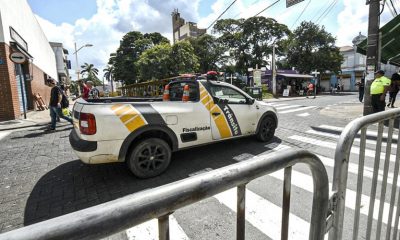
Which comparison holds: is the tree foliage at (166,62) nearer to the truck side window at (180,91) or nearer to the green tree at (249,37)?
the green tree at (249,37)

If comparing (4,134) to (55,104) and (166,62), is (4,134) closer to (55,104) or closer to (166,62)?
(55,104)

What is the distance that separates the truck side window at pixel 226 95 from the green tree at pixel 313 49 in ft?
119

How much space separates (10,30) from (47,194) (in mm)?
11469

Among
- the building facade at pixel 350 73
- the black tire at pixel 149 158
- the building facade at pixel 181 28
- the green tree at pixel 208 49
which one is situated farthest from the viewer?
the building facade at pixel 181 28

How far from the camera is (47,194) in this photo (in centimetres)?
362

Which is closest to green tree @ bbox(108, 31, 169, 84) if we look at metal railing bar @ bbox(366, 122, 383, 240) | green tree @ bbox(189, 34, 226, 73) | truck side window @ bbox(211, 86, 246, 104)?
green tree @ bbox(189, 34, 226, 73)

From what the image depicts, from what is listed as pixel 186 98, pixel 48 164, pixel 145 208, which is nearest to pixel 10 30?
pixel 48 164

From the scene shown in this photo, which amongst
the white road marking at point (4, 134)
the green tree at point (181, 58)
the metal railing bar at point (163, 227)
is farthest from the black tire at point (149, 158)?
the green tree at point (181, 58)

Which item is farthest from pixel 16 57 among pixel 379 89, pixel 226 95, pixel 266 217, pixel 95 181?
pixel 379 89

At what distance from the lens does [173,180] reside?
13.4 feet

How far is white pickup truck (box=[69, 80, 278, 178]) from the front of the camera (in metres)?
3.80

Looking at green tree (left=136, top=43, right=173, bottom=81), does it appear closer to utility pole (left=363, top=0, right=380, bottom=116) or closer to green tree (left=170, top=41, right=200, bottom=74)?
green tree (left=170, top=41, right=200, bottom=74)

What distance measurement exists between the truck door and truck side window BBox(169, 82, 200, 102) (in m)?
0.35

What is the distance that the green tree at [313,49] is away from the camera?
36.7 m
